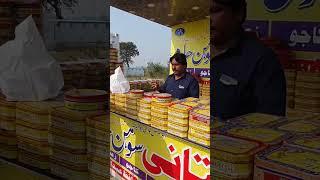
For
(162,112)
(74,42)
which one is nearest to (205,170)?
(162,112)

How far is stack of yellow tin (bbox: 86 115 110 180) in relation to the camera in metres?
1.02

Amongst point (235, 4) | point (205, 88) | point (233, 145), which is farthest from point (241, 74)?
point (233, 145)

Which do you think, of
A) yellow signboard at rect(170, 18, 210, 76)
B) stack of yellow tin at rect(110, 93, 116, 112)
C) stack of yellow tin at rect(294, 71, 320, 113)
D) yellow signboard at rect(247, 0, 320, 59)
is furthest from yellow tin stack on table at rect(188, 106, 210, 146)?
yellow signboard at rect(247, 0, 320, 59)

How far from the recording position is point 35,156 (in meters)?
1.17

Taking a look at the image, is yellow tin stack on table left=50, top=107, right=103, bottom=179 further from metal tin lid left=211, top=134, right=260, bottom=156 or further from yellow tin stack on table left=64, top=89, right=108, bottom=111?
metal tin lid left=211, top=134, right=260, bottom=156

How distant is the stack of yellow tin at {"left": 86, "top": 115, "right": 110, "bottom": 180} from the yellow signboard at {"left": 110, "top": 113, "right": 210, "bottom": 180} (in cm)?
5

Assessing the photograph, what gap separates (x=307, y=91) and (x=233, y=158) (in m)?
1.31

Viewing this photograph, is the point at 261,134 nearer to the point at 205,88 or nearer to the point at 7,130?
the point at 205,88

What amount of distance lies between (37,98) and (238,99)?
0.69 m

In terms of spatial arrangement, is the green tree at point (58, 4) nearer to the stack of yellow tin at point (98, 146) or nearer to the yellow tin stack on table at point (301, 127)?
the stack of yellow tin at point (98, 146)

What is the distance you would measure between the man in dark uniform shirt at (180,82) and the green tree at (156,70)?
0.02 meters

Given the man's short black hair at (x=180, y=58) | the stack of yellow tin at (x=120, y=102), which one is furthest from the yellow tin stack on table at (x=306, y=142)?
the stack of yellow tin at (x=120, y=102)

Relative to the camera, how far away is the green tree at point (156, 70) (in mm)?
955

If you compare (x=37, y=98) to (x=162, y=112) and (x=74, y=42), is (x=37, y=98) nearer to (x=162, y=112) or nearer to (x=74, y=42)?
(x=74, y=42)
